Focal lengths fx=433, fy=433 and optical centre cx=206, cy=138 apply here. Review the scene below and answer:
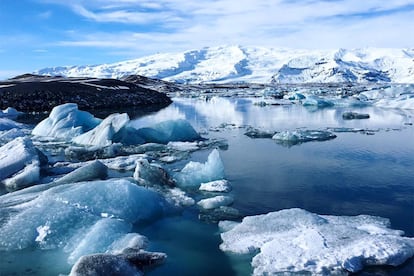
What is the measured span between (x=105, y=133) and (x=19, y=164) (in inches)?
166

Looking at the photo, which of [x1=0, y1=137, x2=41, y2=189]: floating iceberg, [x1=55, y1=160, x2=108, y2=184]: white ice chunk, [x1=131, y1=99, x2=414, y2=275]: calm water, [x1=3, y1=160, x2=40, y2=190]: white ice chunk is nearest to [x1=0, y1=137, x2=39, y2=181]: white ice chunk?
[x1=0, y1=137, x2=41, y2=189]: floating iceberg

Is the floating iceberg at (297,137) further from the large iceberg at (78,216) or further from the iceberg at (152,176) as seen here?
the large iceberg at (78,216)

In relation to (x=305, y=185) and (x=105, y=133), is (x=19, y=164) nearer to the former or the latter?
(x=105, y=133)

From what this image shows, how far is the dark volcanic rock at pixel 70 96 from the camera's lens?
92.9ft

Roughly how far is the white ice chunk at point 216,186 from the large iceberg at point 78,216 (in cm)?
125

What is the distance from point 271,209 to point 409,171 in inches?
169

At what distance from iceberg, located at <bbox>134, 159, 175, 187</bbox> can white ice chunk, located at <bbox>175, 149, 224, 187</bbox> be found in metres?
0.25

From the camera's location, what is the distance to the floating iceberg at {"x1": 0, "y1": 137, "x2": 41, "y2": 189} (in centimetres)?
882

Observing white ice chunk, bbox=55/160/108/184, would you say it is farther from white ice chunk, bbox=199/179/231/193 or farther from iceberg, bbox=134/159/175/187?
white ice chunk, bbox=199/179/231/193

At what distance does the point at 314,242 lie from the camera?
5441 mm

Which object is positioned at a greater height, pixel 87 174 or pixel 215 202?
pixel 87 174

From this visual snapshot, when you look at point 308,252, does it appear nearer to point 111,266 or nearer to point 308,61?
point 111,266

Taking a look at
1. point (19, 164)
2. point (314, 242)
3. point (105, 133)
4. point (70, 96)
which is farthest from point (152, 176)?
point (70, 96)

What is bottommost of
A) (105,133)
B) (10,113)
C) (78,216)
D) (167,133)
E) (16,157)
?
(10,113)
